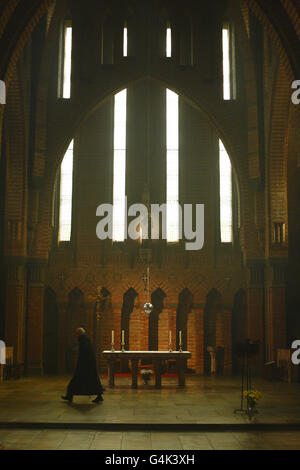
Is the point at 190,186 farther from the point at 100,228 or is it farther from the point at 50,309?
the point at 50,309

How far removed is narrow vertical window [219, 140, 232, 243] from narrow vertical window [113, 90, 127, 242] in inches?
136

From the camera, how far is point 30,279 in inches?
778

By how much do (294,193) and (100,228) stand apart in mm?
6694

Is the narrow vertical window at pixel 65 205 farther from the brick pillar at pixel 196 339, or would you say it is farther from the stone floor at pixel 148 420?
the stone floor at pixel 148 420

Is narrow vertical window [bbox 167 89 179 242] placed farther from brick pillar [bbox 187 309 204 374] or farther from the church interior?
brick pillar [bbox 187 309 204 374]

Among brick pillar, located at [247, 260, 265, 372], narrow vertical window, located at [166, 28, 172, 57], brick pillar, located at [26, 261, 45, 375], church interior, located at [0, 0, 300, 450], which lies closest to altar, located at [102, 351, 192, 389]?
church interior, located at [0, 0, 300, 450]

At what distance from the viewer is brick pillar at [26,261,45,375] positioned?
19.5 m

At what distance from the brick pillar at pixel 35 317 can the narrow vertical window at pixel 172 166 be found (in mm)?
4737

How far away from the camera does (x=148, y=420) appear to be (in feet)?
33.6

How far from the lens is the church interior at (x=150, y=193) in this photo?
1889cm

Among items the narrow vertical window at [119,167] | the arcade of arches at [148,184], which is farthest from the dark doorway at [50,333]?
the narrow vertical window at [119,167]

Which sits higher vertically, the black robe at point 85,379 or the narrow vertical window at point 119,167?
the narrow vertical window at point 119,167
